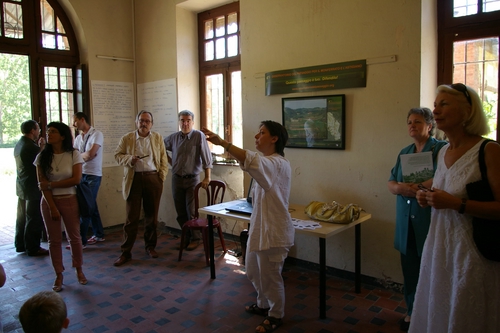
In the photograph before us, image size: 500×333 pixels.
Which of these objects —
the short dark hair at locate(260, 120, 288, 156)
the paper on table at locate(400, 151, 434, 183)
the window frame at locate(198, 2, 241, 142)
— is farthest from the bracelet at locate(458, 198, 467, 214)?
the window frame at locate(198, 2, 241, 142)

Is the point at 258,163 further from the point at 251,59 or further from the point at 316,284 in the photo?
the point at 251,59

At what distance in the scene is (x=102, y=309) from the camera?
323 centimetres

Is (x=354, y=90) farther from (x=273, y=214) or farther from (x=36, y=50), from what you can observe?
(x=36, y=50)

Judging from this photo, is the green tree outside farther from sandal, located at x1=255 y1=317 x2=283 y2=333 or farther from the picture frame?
sandal, located at x1=255 y1=317 x2=283 y2=333

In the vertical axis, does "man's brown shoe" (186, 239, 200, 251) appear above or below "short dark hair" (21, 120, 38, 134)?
below

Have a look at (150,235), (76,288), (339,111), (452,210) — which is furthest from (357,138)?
(76,288)

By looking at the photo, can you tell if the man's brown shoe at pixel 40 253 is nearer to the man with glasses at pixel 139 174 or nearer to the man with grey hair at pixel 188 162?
the man with glasses at pixel 139 174

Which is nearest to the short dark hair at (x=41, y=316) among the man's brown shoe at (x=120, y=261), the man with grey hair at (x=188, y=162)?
the man's brown shoe at (x=120, y=261)

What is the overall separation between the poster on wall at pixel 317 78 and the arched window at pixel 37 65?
10.4ft

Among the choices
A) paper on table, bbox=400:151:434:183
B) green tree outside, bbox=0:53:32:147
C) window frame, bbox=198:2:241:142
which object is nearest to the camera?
paper on table, bbox=400:151:434:183

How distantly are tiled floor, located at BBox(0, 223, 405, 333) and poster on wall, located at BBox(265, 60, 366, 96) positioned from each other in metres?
1.92

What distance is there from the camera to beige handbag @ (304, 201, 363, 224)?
10.2 feet

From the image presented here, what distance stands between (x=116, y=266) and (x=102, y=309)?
109cm

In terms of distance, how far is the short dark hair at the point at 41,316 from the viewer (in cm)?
147
